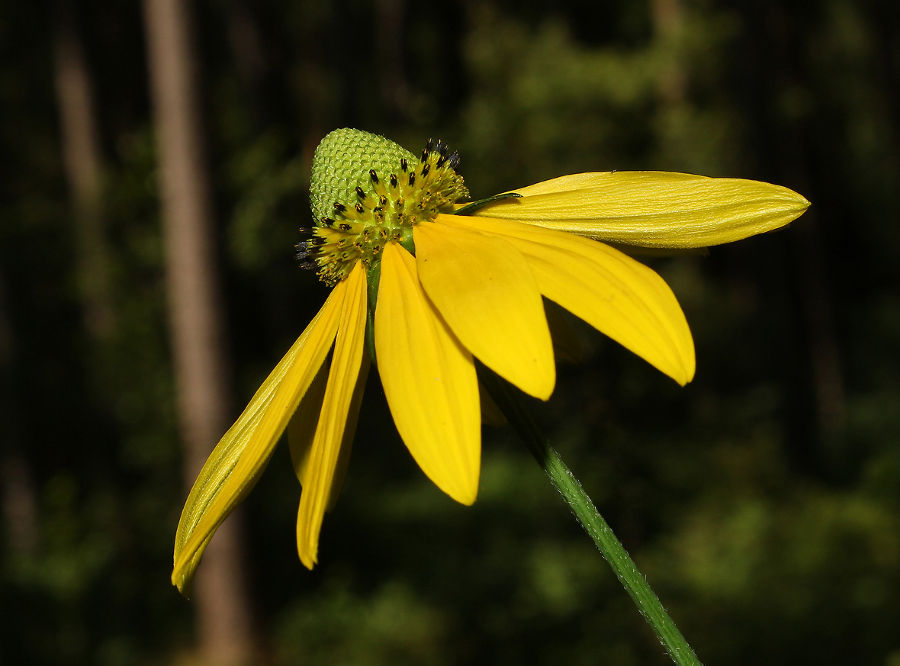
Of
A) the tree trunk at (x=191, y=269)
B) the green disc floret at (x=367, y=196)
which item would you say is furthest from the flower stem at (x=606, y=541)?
the tree trunk at (x=191, y=269)

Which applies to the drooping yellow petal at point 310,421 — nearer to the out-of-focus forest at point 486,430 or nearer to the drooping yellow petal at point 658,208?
the drooping yellow petal at point 658,208

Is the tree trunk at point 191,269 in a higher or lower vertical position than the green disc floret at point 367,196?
lower

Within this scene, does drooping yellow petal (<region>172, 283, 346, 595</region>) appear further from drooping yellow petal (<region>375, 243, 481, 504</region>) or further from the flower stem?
the flower stem

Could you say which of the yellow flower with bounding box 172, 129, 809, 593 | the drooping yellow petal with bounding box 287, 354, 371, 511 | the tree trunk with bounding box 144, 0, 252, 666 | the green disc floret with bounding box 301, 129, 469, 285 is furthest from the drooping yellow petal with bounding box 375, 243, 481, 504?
the tree trunk with bounding box 144, 0, 252, 666

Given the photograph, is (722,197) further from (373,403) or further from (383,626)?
(373,403)

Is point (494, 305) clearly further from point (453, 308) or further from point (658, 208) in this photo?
point (658, 208)

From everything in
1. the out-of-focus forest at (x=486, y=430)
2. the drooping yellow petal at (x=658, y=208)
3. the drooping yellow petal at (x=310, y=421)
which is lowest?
the out-of-focus forest at (x=486, y=430)

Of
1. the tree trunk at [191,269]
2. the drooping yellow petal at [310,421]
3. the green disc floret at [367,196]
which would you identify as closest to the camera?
the drooping yellow petal at [310,421]

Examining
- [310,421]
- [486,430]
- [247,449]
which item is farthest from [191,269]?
[247,449]
